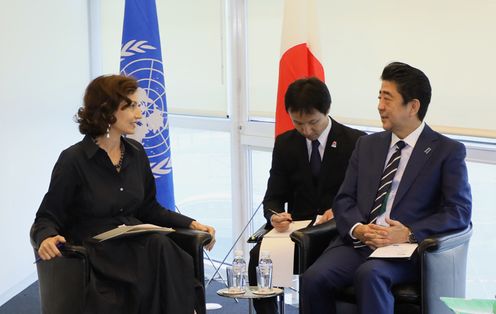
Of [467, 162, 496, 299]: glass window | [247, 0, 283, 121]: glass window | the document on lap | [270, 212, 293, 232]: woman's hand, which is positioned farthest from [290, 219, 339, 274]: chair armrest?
[247, 0, 283, 121]: glass window

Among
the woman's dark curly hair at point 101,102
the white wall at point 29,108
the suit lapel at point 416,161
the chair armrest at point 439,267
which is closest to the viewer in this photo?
the chair armrest at point 439,267

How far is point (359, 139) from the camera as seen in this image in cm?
376

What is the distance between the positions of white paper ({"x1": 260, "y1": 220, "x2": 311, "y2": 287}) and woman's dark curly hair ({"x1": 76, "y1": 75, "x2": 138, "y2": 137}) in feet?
3.08

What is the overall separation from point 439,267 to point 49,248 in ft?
5.43

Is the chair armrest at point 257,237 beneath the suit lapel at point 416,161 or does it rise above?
beneath

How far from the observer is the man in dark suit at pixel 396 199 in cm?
336

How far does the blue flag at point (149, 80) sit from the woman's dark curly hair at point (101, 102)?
130cm

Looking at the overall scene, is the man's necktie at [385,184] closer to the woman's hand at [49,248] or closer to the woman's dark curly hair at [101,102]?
the woman's dark curly hair at [101,102]

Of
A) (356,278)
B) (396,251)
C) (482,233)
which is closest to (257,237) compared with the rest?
(356,278)

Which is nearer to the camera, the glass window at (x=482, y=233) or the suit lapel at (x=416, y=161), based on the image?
the suit lapel at (x=416, y=161)

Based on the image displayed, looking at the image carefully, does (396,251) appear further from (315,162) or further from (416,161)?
(315,162)

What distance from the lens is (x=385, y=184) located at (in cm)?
356

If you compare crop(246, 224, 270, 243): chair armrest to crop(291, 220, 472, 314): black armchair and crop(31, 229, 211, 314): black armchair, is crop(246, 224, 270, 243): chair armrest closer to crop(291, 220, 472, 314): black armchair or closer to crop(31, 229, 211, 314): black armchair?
crop(31, 229, 211, 314): black armchair

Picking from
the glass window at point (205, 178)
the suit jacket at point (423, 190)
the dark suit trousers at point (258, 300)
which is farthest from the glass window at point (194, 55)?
the suit jacket at point (423, 190)
